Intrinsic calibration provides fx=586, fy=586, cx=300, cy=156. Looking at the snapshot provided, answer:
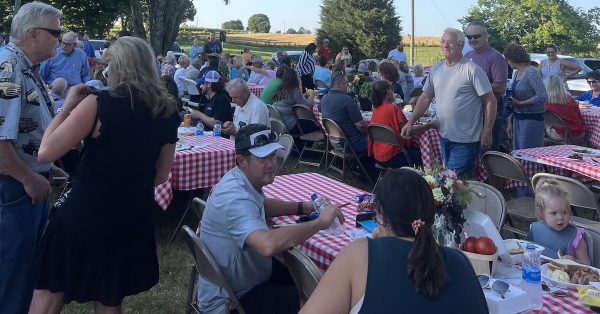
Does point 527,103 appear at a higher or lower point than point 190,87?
higher

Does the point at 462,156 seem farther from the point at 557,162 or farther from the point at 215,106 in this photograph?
the point at 215,106

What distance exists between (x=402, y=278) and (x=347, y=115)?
5402mm

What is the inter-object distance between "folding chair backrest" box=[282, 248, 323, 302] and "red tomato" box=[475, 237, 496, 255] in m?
0.66

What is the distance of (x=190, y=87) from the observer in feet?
36.7

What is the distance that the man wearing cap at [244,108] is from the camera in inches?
232

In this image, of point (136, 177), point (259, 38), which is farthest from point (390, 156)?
point (259, 38)

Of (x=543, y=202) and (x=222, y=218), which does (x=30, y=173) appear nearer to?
(x=222, y=218)

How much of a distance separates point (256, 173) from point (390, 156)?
3.74 meters

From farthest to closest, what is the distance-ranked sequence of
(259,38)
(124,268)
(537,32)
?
(259,38)
(537,32)
(124,268)

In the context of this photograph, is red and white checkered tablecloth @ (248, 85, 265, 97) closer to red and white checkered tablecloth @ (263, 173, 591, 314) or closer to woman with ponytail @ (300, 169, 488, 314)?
red and white checkered tablecloth @ (263, 173, 591, 314)

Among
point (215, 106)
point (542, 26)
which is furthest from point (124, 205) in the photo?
point (542, 26)

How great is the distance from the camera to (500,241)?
2600 mm

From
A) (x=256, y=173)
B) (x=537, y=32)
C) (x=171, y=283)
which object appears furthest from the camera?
(x=537, y=32)

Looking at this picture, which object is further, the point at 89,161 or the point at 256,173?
the point at 256,173
